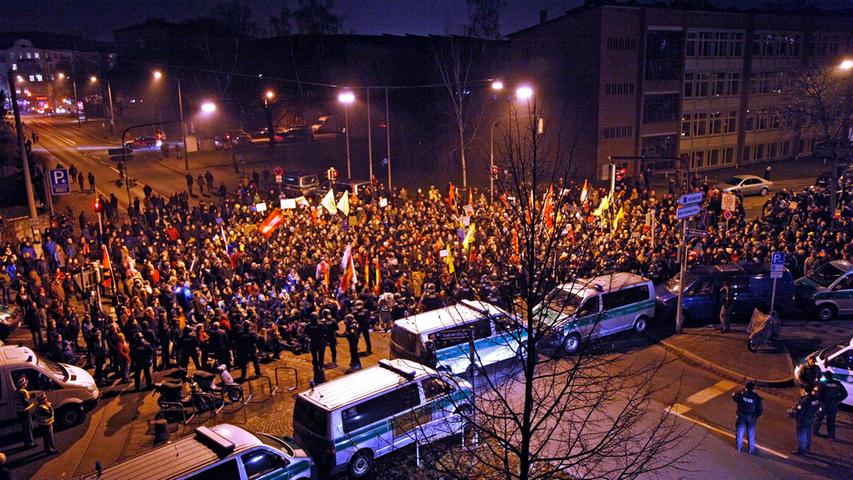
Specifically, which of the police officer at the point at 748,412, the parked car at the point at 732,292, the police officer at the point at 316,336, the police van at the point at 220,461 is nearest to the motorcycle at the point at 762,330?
the parked car at the point at 732,292

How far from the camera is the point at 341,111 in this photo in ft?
195

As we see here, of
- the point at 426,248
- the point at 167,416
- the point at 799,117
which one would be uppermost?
the point at 799,117

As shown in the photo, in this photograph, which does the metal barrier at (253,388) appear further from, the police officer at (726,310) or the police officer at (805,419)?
the police officer at (726,310)

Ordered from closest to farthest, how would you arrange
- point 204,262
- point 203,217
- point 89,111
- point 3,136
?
point 204,262
point 203,217
point 3,136
point 89,111

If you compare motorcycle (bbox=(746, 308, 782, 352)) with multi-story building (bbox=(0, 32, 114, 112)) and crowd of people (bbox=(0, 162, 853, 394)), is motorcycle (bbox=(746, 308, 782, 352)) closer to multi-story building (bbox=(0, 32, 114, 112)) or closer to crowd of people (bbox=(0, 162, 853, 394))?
crowd of people (bbox=(0, 162, 853, 394))

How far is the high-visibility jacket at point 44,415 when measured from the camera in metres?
12.6

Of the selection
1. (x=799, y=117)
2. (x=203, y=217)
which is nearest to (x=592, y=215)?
(x=203, y=217)

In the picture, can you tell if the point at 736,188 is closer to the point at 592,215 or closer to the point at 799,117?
the point at 592,215

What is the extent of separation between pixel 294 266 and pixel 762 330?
1498 cm

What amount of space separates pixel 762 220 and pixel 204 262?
22.2m

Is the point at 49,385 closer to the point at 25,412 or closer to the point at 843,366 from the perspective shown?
the point at 25,412

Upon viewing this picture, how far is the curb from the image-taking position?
49.4ft

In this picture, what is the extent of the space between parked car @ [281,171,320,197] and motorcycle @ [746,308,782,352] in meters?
27.6

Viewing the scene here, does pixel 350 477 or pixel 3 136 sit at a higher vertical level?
pixel 3 136
